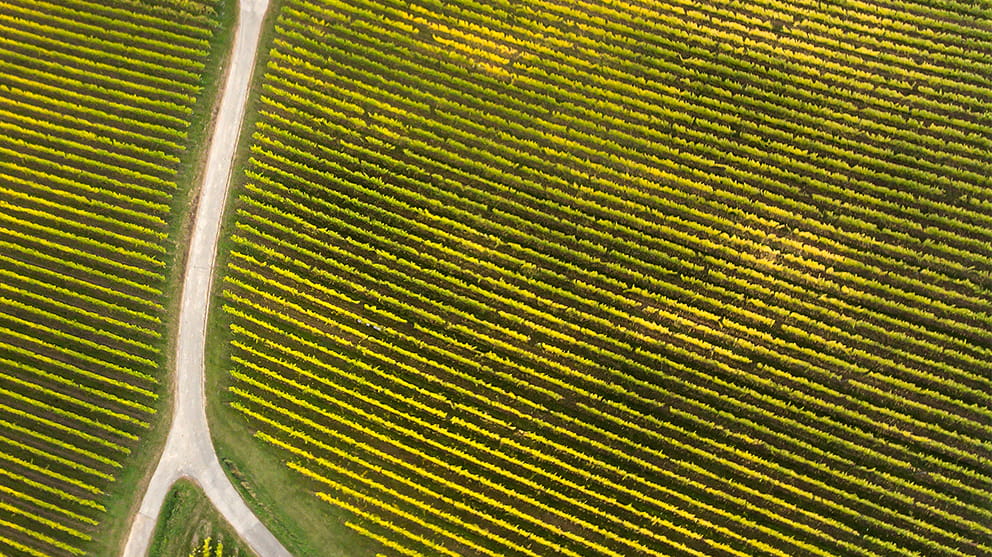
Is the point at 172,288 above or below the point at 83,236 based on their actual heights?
below

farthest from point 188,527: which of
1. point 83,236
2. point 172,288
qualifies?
point 83,236

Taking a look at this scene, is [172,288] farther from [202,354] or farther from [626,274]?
[626,274]

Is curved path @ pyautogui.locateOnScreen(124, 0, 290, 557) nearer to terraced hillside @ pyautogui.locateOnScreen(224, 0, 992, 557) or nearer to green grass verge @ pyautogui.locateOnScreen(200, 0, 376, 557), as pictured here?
green grass verge @ pyautogui.locateOnScreen(200, 0, 376, 557)

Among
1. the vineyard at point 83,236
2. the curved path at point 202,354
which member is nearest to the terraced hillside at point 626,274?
the curved path at point 202,354

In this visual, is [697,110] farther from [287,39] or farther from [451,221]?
[287,39]

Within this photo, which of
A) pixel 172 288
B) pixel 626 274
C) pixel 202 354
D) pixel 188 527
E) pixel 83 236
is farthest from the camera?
pixel 83 236

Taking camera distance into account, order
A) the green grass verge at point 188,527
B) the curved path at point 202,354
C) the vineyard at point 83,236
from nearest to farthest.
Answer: the green grass verge at point 188,527
the curved path at point 202,354
the vineyard at point 83,236

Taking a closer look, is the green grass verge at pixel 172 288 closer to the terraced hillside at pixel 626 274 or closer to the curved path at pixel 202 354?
the curved path at pixel 202 354
